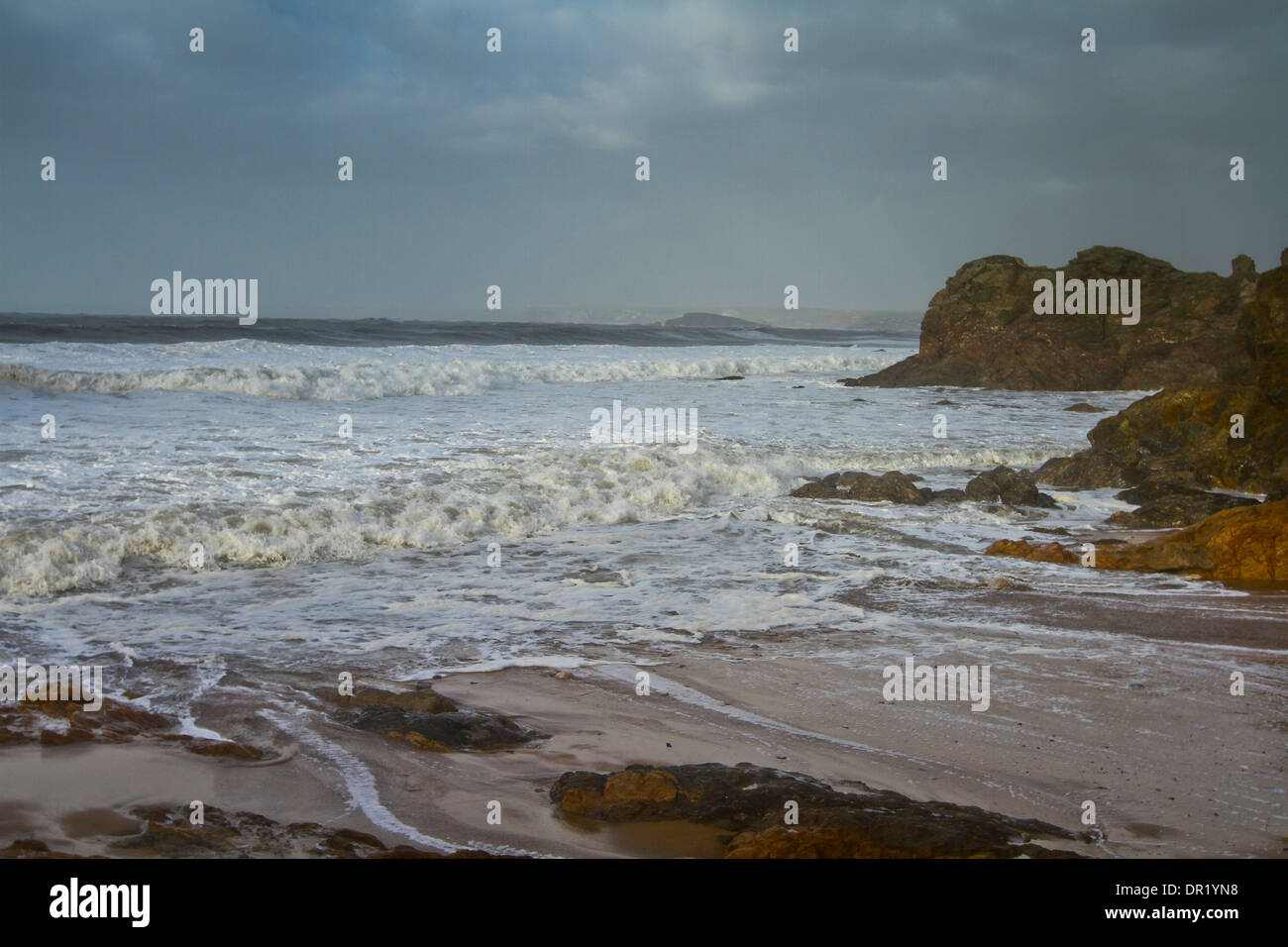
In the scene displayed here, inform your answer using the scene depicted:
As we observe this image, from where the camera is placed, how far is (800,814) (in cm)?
366

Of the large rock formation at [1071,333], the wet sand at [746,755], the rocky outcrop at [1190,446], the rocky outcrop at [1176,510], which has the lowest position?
the wet sand at [746,755]

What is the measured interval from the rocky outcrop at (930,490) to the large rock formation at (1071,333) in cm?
1713

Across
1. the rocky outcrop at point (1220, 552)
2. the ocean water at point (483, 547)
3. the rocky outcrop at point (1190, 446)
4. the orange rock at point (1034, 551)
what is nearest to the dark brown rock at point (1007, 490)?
the ocean water at point (483, 547)

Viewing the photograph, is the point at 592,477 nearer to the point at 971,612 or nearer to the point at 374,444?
the point at 374,444

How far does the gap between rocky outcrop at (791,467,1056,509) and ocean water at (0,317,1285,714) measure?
1.41 ft

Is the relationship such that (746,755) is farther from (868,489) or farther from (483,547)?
(868,489)

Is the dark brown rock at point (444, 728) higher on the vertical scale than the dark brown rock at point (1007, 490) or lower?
lower

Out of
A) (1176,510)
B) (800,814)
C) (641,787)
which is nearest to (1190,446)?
(1176,510)

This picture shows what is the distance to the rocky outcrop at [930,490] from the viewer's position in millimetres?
11453

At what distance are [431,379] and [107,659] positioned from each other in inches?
729

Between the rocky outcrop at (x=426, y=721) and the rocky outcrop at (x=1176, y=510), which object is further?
the rocky outcrop at (x=1176, y=510)

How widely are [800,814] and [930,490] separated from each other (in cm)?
895

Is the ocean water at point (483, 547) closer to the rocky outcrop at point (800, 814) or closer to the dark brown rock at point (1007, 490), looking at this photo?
the dark brown rock at point (1007, 490)
